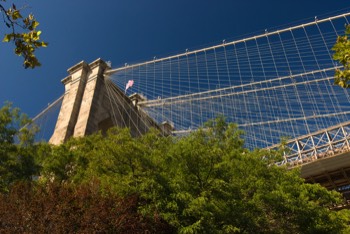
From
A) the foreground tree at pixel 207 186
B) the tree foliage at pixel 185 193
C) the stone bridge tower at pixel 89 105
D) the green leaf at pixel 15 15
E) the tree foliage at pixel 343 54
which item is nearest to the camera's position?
the green leaf at pixel 15 15

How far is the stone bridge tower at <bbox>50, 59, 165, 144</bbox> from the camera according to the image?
17094mm

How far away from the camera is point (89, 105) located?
17469 millimetres

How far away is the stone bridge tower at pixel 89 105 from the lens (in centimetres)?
1709

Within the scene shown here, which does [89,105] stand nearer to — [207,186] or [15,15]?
[207,186]

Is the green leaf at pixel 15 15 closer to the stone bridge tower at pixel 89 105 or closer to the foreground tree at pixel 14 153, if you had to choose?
the foreground tree at pixel 14 153

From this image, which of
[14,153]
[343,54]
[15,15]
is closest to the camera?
[15,15]

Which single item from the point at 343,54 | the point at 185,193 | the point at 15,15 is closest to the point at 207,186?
the point at 185,193

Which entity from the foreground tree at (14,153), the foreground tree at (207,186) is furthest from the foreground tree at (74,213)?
the foreground tree at (14,153)

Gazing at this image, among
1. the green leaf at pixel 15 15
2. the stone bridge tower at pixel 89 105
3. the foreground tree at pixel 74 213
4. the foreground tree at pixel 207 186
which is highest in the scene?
the stone bridge tower at pixel 89 105

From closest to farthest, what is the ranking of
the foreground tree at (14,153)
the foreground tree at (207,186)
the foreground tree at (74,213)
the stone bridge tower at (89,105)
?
the foreground tree at (74,213), the foreground tree at (207,186), the foreground tree at (14,153), the stone bridge tower at (89,105)

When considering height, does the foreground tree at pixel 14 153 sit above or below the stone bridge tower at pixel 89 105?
below

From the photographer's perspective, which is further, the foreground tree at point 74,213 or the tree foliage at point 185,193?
the tree foliage at point 185,193

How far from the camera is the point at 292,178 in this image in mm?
9711

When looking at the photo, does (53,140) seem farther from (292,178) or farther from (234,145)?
(292,178)
